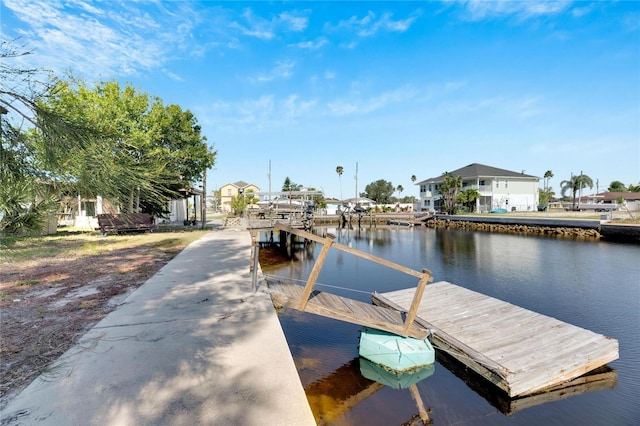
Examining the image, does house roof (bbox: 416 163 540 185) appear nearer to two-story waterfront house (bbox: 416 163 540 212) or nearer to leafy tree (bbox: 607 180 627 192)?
two-story waterfront house (bbox: 416 163 540 212)

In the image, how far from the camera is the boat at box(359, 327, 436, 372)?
5520 millimetres

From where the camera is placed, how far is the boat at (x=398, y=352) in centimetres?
552

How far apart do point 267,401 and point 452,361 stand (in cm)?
444

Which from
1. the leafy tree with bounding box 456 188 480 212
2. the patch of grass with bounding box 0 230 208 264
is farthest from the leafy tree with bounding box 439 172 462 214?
the patch of grass with bounding box 0 230 208 264

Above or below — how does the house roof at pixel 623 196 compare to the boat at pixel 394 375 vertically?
above

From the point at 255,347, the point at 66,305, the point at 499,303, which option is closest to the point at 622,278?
the point at 499,303

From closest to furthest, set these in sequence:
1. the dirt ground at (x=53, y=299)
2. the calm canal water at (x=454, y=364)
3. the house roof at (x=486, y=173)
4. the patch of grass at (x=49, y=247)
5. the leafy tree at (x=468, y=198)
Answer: the patch of grass at (x=49, y=247) → the dirt ground at (x=53, y=299) → the calm canal water at (x=454, y=364) → the leafy tree at (x=468, y=198) → the house roof at (x=486, y=173)

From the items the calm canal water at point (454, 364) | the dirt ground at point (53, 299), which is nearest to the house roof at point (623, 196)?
the calm canal water at point (454, 364)

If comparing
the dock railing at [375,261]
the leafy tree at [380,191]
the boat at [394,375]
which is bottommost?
the boat at [394,375]

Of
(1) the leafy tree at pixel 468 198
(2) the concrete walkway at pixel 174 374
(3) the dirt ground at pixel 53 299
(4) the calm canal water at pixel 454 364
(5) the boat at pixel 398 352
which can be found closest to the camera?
(2) the concrete walkway at pixel 174 374

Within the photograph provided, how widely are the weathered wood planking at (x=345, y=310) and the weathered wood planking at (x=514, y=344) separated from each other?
89cm

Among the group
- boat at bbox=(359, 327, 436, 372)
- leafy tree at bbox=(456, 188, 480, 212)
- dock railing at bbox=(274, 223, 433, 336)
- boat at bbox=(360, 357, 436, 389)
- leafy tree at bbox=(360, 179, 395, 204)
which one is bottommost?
boat at bbox=(360, 357, 436, 389)

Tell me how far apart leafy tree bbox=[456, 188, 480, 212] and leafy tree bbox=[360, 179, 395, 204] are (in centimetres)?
3992

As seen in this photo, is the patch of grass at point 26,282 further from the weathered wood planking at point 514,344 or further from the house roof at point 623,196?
the house roof at point 623,196
